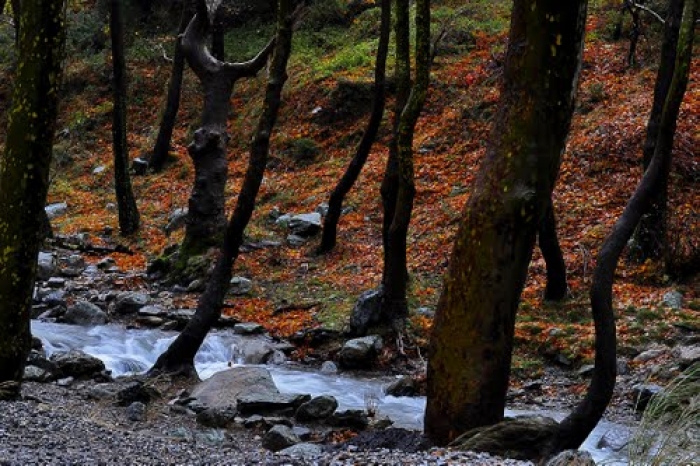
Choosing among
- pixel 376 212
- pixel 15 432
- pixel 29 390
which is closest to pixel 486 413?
pixel 15 432

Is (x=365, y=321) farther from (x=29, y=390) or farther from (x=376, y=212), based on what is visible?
(x=376, y=212)

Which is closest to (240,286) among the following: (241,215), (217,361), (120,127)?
(217,361)

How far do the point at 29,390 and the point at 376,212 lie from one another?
392 inches

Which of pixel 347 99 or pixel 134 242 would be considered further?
pixel 347 99

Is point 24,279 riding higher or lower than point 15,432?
higher

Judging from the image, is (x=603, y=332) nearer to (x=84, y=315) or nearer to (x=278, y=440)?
(x=278, y=440)

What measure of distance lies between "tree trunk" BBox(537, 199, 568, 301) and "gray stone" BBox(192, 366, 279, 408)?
4320mm

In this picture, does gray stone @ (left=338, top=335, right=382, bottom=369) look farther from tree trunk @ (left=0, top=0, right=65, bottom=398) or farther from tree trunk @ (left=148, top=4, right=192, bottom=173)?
tree trunk @ (left=148, top=4, right=192, bottom=173)

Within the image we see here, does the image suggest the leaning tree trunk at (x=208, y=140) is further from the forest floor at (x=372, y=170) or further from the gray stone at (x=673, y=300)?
the gray stone at (x=673, y=300)

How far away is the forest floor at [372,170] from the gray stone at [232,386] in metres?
2.03

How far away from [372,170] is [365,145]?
4.44 meters

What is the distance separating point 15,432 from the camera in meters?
5.51

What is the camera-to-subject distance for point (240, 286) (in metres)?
13.5

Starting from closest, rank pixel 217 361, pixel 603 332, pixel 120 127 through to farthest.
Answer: pixel 603 332
pixel 217 361
pixel 120 127
